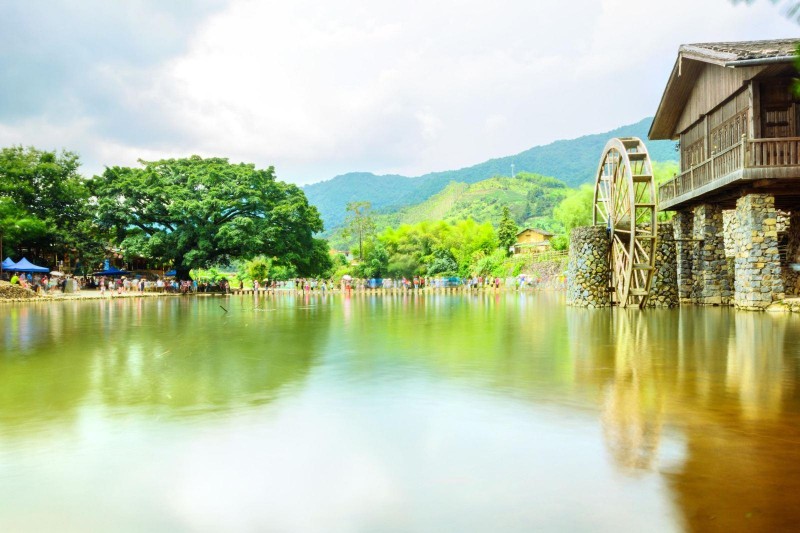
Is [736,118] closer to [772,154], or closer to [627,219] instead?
[772,154]

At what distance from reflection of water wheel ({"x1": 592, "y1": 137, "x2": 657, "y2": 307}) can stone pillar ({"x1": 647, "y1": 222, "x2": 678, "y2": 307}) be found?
Answer: 0.50 m

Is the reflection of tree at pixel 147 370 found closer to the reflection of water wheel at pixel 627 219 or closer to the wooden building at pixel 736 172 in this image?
the reflection of water wheel at pixel 627 219

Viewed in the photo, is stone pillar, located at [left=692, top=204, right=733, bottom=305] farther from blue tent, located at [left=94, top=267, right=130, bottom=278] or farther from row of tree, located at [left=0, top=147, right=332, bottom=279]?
blue tent, located at [left=94, top=267, right=130, bottom=278]

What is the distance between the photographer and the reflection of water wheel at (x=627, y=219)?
19828 millimetres

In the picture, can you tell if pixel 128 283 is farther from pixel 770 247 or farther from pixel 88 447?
pixel 88 447

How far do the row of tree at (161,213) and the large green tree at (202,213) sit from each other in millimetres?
70

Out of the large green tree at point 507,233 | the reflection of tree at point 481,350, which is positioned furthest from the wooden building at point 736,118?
the large green tree at point 507,233

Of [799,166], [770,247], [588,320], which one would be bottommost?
[588,320]

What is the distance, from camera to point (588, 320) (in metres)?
16.4

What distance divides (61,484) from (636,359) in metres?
7.36

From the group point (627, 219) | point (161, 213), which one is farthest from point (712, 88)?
point (161, 213)

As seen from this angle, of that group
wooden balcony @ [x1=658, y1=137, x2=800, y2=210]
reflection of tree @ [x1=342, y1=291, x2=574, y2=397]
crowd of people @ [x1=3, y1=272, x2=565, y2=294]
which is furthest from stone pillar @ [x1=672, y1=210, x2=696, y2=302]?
crowd of people @ [x1=3, y1=272, x2=565, y2=294]

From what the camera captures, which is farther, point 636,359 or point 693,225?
point 693,225

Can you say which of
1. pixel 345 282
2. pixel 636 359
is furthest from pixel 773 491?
pixel 345 282
